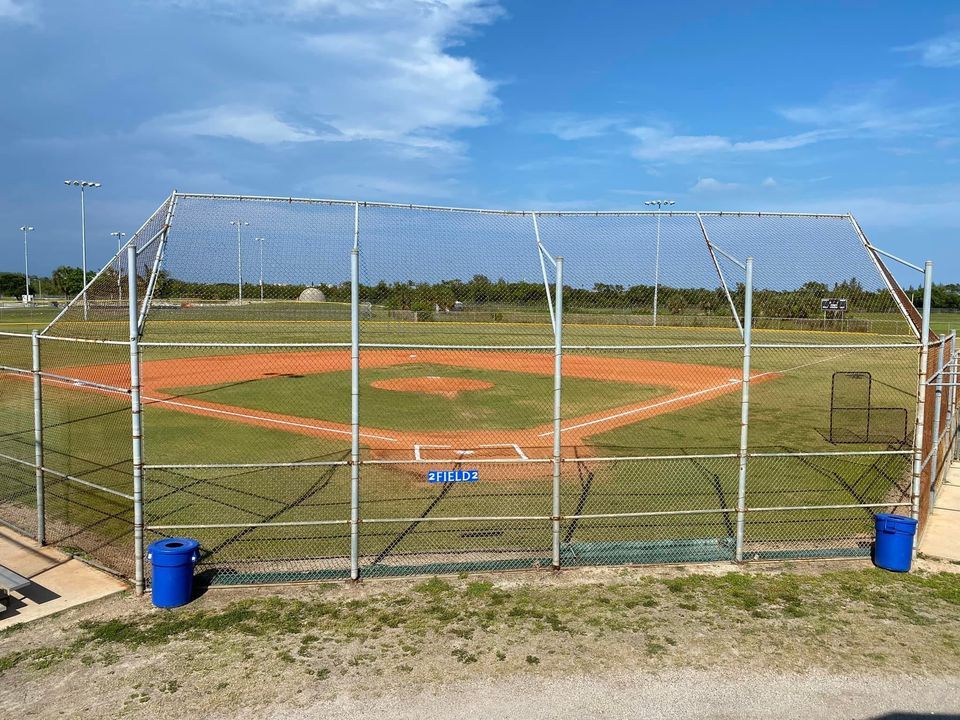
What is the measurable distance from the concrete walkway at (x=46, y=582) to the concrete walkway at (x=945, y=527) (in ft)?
33.2

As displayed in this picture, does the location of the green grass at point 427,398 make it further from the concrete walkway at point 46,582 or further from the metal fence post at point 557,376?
the concrete walkway at point 46,582

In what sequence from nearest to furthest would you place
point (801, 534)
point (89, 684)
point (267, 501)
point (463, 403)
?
point (89, 684)
point (801, 534)
point (267, 501)
point (463, 403)

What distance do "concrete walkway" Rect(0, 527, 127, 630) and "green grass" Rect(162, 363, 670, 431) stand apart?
8.37 m

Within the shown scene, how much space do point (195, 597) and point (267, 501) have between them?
10.5 feet

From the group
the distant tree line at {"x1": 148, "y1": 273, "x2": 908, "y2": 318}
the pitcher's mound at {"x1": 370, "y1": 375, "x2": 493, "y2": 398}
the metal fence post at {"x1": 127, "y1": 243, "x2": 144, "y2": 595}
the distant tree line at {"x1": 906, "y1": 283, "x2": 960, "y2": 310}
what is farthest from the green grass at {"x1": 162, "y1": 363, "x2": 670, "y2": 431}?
the distant tree line at {"x1": 906, "y1": 283, "x2": 960, "y2": 310}

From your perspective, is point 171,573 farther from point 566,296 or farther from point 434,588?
point 566,296

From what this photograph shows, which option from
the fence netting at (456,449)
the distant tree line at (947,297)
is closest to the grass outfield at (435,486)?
the fence netting at (456,449)

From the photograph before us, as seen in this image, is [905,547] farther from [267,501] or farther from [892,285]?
[267,501]

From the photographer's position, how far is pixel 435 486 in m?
11.4

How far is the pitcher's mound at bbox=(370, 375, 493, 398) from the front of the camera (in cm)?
2181

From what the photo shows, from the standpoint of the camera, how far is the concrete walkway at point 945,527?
8.86 meters

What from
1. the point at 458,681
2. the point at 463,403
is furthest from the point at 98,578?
the point at 463,403

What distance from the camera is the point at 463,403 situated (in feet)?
64.5

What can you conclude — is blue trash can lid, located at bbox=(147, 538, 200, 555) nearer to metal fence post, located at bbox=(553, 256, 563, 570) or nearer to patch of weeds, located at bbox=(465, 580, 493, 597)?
patch of weeds, located at bbox=(465, 580, 493, 597)
